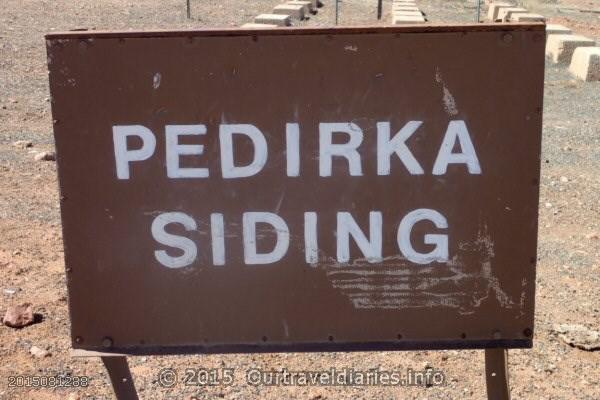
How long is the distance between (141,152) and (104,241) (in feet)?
1.01

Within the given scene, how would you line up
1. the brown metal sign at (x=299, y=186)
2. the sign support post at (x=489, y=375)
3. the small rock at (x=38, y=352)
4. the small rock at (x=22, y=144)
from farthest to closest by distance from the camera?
the small rock at (x=22, y=144) → the small rock at (x=38, y=352) → the sign support post at (x=489, y=375) → the brown metal sign at (x=299, y=186)

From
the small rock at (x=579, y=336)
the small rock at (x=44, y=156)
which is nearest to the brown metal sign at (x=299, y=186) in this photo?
the small rock at (x=579, y=336)

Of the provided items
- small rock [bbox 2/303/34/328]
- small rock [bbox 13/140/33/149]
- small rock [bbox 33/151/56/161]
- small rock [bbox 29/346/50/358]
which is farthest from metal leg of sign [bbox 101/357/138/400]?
small rock [bbox 13/140/33/149]

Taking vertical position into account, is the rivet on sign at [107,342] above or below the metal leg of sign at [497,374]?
above

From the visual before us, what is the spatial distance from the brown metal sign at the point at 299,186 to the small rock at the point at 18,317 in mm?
2046

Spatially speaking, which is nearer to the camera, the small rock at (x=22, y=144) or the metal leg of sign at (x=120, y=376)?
the metal leg of sign at (x=120, y=376)

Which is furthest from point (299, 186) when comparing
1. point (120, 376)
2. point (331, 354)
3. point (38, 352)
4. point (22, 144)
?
point (22, 144)

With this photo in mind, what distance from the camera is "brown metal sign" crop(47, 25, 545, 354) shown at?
104 inches

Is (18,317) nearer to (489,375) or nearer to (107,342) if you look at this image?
(107,342)

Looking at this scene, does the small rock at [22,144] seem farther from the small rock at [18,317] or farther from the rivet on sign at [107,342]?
the rivet on sign at [107,342]

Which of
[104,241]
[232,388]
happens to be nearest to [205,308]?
[104,241]

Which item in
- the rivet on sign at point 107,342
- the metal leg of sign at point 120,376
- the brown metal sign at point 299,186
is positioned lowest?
the metal leg of sign at point 120,376

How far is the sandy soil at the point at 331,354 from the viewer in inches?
163

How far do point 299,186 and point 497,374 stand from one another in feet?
3.07
